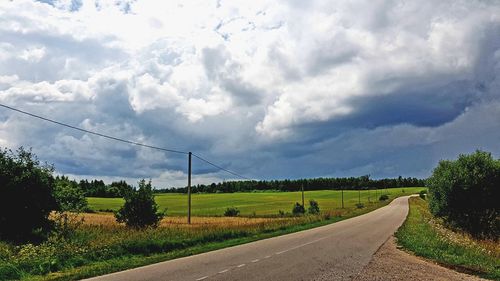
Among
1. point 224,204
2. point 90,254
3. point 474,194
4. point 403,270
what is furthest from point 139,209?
point 224,204

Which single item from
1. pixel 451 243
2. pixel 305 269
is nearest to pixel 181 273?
pixel 305 269

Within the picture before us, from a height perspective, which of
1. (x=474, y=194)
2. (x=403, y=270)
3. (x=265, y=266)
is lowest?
(x=403, y=270)

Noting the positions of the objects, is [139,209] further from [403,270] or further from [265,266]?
[403,270]

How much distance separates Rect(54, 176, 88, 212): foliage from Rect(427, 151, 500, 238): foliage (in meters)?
30.2

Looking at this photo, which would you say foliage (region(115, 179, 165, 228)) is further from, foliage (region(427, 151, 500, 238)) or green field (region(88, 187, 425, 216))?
green field (region(88, 187, 425, 216))

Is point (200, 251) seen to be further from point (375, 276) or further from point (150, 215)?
point (150, 215)

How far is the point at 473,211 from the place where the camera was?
3991 centimetres

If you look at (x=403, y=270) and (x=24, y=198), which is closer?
(x=403, y=270)

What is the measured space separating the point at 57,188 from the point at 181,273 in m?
14.5

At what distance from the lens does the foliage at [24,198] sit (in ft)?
80.0

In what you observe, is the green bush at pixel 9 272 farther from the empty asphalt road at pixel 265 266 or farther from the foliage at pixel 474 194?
the foliage at pixel 474 194

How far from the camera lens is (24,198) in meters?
24.9

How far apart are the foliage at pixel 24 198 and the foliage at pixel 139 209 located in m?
11.1

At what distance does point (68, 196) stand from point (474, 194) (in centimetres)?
3181
